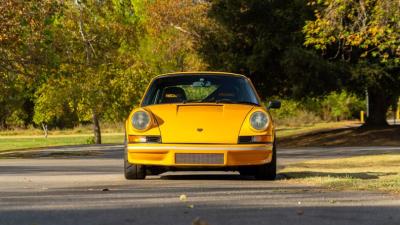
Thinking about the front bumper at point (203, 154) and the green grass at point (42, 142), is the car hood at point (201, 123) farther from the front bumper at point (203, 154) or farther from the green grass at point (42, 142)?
the green grass at point (42, 142)

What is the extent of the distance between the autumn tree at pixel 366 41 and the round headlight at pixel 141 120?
25.0ft

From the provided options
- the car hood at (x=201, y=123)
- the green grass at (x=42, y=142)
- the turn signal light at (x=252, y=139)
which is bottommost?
the green grass at (x=42, y=142)

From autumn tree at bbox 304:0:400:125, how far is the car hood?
7.09 metres

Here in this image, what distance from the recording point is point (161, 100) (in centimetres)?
1062

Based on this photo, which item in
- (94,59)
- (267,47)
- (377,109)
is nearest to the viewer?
(267,47)

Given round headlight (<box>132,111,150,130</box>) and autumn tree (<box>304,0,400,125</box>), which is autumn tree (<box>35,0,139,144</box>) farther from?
round headlight (<box>132,111,150,130</box>)

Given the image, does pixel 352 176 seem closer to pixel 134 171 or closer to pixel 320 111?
pixel 134 171

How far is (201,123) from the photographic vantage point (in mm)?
9469

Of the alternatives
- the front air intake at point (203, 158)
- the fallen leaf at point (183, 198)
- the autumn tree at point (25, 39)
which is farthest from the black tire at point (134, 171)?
the autumn tree at point (25, 39)

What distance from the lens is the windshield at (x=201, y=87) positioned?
10398mm

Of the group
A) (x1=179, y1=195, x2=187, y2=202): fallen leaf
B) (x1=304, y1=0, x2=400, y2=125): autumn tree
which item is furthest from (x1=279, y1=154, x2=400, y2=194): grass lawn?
(x1=304, y1=0, x2=400, y2=125): autumn tree

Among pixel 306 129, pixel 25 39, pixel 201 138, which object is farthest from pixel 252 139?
pixel 306 129

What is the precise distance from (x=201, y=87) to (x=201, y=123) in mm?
1681

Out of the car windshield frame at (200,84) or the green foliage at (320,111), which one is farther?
the green foliage at (320,111)
